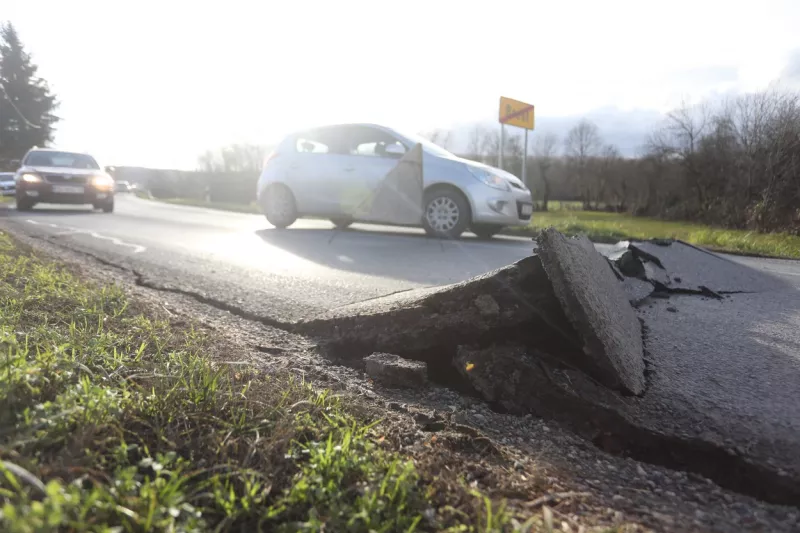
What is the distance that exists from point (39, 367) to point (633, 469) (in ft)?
6.52

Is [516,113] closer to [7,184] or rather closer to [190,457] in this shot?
[190,457]

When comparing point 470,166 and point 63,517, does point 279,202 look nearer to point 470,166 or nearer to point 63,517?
point 470,166

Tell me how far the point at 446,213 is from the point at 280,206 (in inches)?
126

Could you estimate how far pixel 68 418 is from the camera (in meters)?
1.42

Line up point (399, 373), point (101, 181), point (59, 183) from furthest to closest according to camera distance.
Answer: point (101, 181)
point (59, 183)
point (399, 373)

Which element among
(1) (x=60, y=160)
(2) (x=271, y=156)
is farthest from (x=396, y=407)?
(1) (x=60, y=160)

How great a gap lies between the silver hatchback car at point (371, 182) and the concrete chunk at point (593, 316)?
527 cm

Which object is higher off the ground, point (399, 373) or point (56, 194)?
point (56, 194)

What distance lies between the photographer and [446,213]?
782cm

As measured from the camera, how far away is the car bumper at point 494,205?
764 cm

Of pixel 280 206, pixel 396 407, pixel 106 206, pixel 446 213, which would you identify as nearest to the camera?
pixel 396 407

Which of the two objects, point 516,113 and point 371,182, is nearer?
point 371,182

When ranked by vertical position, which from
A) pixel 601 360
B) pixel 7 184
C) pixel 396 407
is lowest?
pixel 396 407

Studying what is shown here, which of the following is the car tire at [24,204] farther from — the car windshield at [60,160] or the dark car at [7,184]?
the dark car at [7,184]
